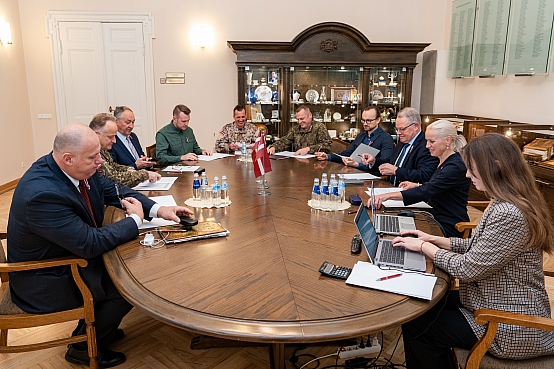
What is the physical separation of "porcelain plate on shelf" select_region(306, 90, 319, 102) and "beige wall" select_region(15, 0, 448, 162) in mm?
999

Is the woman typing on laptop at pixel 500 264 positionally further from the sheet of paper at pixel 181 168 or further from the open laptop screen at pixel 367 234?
the sheet of paper at pixel 181 168

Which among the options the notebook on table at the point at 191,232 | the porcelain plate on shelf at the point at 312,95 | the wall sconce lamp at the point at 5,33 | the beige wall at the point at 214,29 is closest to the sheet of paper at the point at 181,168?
the notebook on table at the point at 191,232

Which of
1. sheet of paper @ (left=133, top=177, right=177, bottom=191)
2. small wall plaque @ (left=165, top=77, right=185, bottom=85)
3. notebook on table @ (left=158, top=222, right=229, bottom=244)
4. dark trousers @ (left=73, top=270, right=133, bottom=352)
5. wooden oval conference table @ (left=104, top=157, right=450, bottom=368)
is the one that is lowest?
dark trousers @ (left=73, top=270, right=133, bottom=352)

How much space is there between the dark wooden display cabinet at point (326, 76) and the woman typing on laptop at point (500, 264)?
4.64 meters

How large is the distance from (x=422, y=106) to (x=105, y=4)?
5.23 metres

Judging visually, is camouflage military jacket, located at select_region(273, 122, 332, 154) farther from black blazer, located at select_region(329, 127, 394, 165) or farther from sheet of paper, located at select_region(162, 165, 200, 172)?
sheet of paper, located at select_region(162, 165, 200, 172)

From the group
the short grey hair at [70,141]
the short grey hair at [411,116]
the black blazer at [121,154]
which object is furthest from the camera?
the black blazer at [121,154]

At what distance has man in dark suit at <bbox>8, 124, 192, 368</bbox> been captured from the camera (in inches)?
71.7

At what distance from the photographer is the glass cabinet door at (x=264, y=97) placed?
20.3ft

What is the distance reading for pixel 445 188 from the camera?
2578mm

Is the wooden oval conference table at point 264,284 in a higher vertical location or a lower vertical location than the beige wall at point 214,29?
lower

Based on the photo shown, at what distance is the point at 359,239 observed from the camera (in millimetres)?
1928

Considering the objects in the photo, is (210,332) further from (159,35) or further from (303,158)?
(159,35)

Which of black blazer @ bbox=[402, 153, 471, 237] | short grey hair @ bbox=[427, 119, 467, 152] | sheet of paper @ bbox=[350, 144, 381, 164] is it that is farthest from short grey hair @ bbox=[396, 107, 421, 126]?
black blazer @ bbox=[402, 153, 471, 237]
